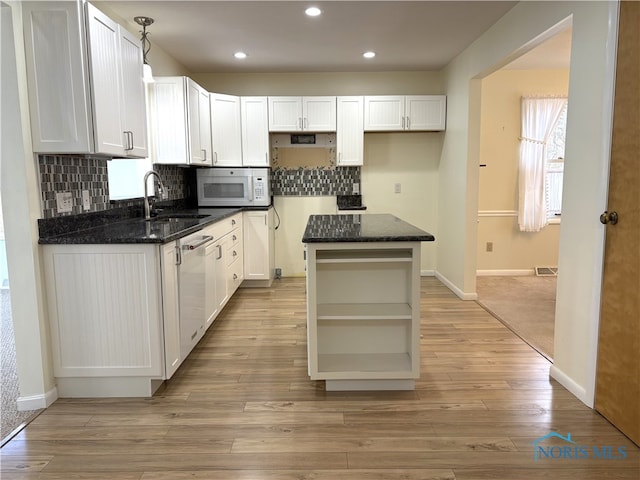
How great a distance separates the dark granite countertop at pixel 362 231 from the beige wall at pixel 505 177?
2816 millimetres

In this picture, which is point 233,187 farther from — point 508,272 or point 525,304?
point 508,272

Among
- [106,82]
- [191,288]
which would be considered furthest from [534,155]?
[106,82]

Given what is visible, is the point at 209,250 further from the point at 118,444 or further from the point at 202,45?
the point at 202,45

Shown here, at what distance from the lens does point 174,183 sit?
15.2ft

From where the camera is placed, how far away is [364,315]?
2.47m

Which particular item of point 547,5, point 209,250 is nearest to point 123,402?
point 209,250

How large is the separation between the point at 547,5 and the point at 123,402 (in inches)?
139

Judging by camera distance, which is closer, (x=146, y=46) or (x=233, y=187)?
(x=146, y=46)

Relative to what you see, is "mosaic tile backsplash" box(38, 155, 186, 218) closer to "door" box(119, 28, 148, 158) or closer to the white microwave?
"door" box(119, 28, 148, 158)

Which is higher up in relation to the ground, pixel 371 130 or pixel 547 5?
pixel 547 5

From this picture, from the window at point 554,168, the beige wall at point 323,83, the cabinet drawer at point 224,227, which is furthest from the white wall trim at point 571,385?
the beige wall at point 323,83

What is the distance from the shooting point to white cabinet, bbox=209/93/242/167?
4.79 meters

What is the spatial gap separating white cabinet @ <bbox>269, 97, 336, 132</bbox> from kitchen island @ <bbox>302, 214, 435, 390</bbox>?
2616mm

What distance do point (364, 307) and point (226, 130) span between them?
314 centimetres
